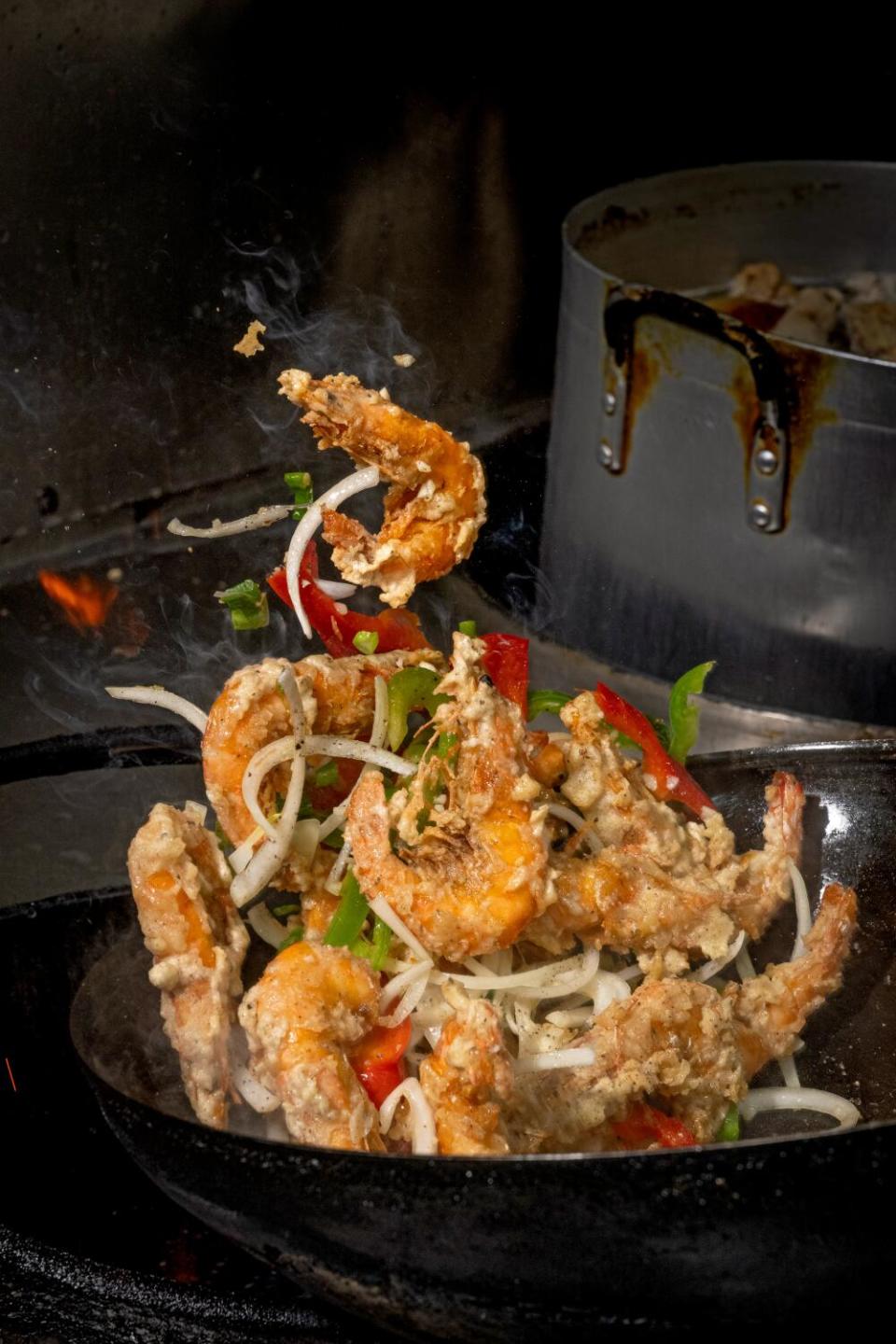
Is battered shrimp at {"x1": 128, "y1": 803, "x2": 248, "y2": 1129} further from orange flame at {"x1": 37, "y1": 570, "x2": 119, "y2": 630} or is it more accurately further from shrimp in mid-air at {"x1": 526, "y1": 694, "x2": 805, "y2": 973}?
orange flame at {"x1": 37, "y1": 570, "x2": 119, "y2": 630}

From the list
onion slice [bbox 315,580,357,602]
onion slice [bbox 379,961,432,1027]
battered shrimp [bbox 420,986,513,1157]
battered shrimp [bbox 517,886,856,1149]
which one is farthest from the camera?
onion slice [bbox 315,580,357,602]

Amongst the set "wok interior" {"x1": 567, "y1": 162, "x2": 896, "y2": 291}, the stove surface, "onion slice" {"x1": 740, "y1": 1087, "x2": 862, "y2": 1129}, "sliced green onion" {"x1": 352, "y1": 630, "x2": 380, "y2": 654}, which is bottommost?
the stove surface

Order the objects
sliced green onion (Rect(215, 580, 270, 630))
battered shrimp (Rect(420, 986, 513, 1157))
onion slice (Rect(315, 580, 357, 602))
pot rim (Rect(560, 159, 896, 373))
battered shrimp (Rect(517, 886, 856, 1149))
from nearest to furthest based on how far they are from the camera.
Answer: battered shrimp (Rect(420, 986, 513, 1157))
battered shrimp (Rect(517, 886, 856, 1149))
sliced green onion (Rect(215, 580, 270, 630))
onion slice (Rect(315, 580, 357, 602))
pot rim (Rect(560, 159, 896, 373))

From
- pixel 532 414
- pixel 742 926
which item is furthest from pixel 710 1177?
pixel 532 414

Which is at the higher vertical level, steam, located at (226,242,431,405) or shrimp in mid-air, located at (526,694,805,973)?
steam, located at (226,242,431,405)

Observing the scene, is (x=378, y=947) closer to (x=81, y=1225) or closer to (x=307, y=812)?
(x=307, y=812)

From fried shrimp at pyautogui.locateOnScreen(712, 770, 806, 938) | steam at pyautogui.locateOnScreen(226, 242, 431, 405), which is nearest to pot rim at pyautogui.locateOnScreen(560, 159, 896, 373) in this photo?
steam at pyautogui.locateOnScreen(226, 242, 431, 405)

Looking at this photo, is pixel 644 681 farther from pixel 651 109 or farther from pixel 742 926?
pixel 651 109

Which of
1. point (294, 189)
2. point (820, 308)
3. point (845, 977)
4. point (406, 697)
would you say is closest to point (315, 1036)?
point (406, 697)
